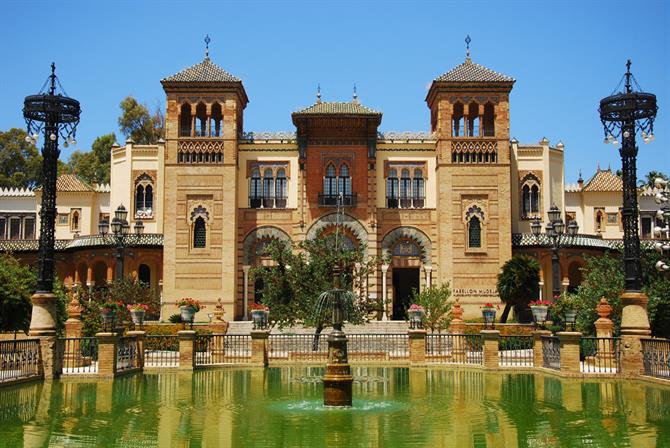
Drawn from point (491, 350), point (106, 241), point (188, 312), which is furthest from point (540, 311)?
point (106, 241)

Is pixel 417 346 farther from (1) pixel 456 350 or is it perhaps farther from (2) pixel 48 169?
(2) pixel 48 169

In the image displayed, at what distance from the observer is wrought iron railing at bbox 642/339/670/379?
55.7 feet

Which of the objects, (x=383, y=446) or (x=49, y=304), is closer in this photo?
(x=383, y=446)

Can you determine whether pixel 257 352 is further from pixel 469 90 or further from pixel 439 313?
pixel 469 90

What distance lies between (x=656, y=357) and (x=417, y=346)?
6792 mm

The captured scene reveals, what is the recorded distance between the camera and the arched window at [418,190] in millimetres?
38531

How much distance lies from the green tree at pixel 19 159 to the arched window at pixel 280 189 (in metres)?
28.9

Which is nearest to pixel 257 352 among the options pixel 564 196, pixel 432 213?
pixel 432 213

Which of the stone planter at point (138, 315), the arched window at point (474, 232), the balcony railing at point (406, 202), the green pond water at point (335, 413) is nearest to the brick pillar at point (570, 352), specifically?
the green pond water at point (335, 413)

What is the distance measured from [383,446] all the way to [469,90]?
96.2ft

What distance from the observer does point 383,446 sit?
10.4 metres

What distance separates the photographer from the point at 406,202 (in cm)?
3853

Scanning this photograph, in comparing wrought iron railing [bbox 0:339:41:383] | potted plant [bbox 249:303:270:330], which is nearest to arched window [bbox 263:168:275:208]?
potted plant [bbox 249:303:270:330]

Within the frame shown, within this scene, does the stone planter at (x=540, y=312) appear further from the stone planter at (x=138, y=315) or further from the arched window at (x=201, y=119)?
the arched window at (x=201, y=119)
